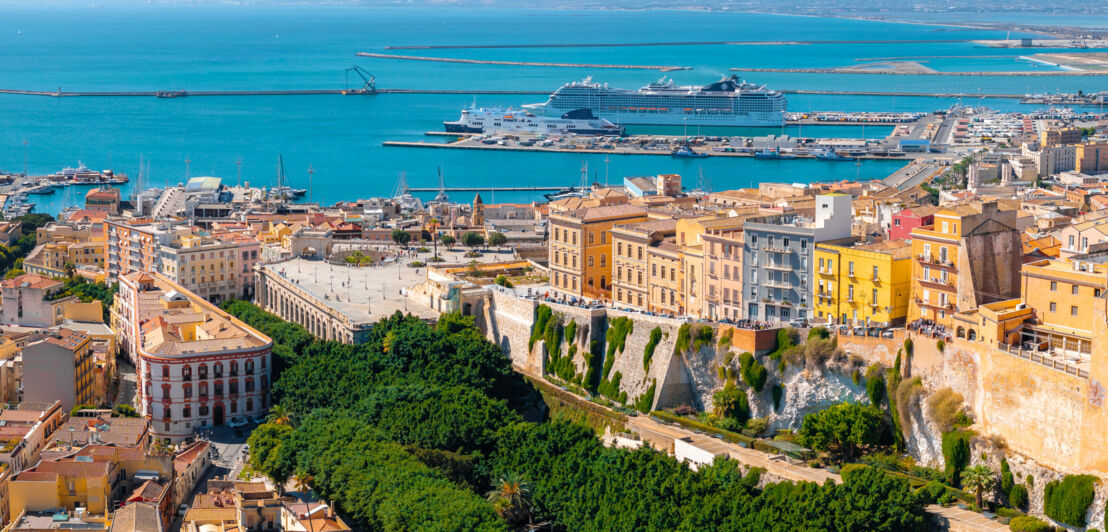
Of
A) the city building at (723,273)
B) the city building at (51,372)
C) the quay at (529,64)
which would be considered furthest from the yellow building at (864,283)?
the quay at (529,64)

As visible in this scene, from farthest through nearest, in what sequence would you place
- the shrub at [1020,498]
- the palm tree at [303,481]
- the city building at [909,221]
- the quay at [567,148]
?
the quay at [567,148], the city building at [909,221], the palm tree at [303,481], the shrub at [1020,498]

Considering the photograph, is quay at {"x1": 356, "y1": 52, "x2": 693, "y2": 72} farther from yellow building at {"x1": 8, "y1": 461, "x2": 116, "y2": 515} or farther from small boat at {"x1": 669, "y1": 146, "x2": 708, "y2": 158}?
yellow building at {"x1": 8, "y1": 461, "x2": 116, "y2": 515}

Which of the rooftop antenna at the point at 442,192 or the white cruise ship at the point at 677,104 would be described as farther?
the white cruise ship at the point at 677,104

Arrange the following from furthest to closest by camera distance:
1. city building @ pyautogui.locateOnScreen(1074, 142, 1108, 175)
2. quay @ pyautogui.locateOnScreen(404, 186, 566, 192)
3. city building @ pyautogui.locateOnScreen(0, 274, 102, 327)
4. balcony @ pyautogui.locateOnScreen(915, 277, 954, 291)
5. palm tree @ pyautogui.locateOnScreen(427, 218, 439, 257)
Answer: quay @ pyautogui.locateOnScreen(404, 186, 566, 192), city building @ pyautogui.locateOnScreen(1074, 142, 1108, 175), palm tree @ pyautogui.locateOnScreen(427, 218, 439, 257), city building @ pyautogui.locateOnScreen(0, 274, 102, 327), balcony @ pyautogui.locateOnScreen(915, 277, 954, 291)

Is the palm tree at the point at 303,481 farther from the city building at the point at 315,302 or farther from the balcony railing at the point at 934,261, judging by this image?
the balcony railing at the point at 934,261

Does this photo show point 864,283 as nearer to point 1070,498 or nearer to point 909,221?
point 909,221

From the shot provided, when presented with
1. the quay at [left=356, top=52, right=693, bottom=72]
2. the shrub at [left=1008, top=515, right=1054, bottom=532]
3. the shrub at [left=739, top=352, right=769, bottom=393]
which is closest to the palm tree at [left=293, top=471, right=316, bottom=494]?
the shrub at [left=739, top=352, right=769, bottom=393]
